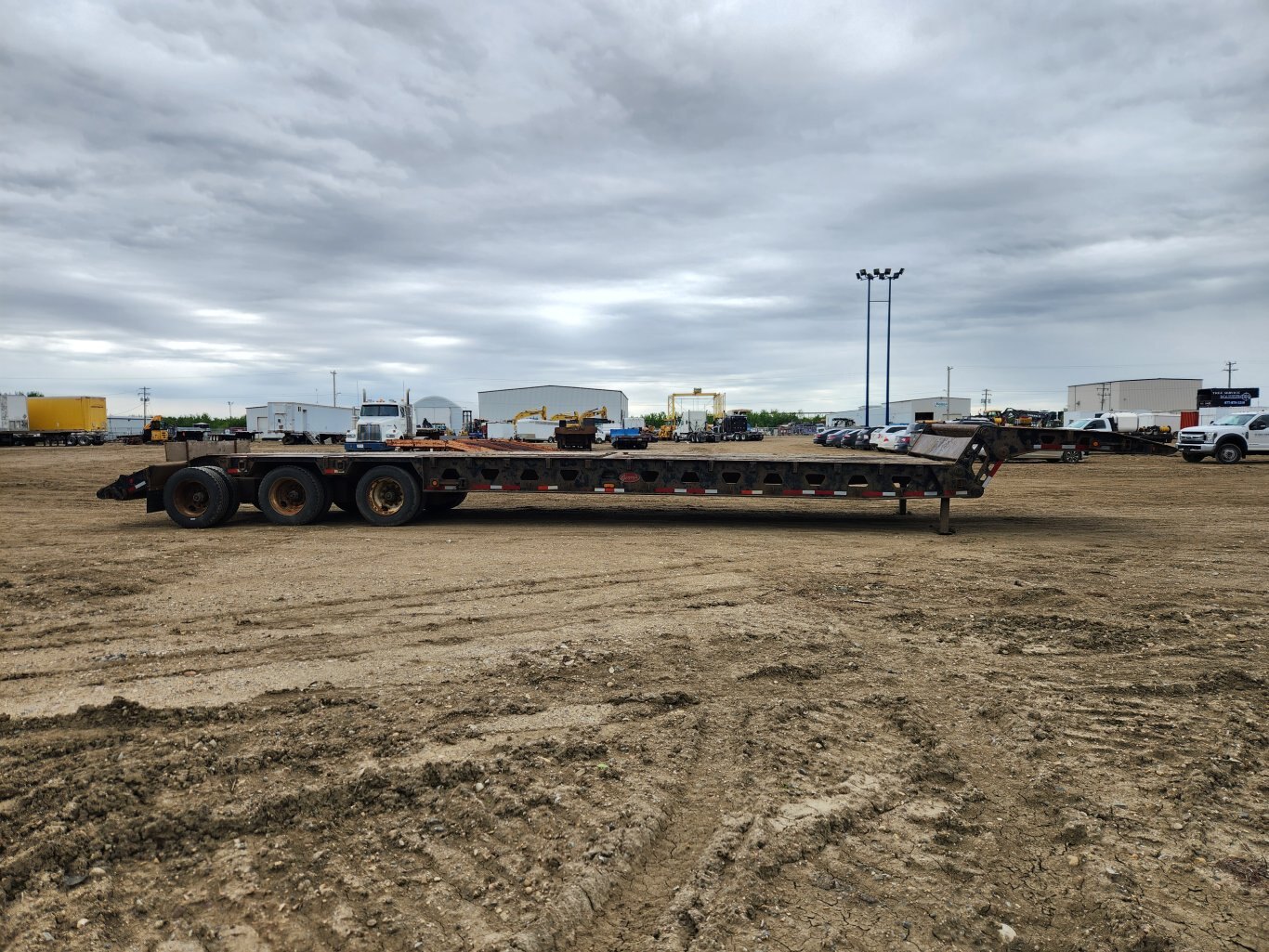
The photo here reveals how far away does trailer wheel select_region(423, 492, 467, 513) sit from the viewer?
12666 millimetres

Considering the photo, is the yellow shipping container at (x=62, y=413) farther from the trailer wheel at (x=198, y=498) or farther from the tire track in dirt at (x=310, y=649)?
the tire track in dirt at (x=310, y=649)

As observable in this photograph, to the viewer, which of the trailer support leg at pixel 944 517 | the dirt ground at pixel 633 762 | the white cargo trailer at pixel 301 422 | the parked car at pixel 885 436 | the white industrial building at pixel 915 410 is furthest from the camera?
the white industrial building at pixel 915 410

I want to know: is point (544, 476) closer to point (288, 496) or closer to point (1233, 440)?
point (288, 496)

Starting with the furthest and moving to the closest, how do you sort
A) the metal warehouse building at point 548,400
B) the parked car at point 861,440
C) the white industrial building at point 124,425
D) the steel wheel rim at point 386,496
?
the metal warehouse building at point 548,400, the white industrial building at point 124,425, the parked car at point 861,440, the steel wheel rim at point 386,496

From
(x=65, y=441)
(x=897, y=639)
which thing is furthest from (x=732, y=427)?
(x=897, y=639)

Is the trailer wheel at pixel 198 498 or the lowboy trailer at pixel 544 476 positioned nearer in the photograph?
the lowboy trailer at pixel 544 476

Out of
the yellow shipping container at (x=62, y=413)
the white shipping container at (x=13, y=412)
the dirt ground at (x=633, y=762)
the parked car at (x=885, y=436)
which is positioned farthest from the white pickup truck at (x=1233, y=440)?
the white shipping container at (x=13, y=412)

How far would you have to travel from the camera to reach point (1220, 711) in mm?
4184

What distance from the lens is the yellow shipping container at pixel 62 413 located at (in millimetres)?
54312

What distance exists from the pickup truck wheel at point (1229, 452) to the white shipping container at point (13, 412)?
69.3m

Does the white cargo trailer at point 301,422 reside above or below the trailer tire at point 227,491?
above

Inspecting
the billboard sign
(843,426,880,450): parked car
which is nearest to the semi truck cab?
(843,426,880,450): parked car

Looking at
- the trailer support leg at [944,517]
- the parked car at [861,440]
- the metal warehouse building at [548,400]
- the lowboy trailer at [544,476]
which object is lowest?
the trailer support leg at [944,517]

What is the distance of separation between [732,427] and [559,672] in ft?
217
